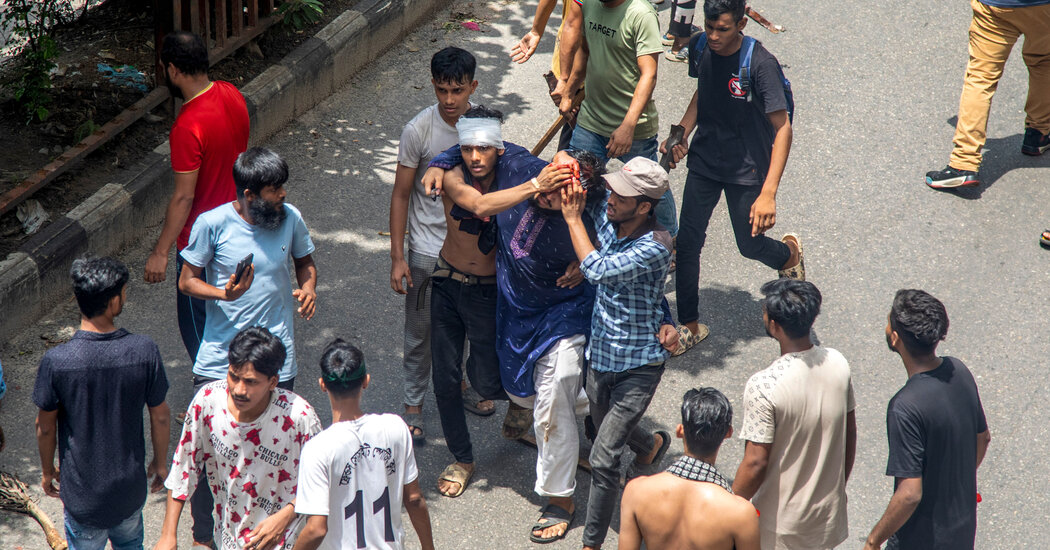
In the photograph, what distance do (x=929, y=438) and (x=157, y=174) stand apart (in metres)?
4.96

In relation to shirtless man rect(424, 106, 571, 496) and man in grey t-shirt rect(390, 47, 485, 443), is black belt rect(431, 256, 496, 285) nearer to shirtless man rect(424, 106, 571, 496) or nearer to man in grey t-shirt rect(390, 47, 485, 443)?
shirtless man rect(424, 106, 571, 496)

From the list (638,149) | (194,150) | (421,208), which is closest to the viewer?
(194,150)

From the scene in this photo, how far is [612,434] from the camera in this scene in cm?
444

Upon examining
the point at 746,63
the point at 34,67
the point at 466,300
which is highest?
the point at 746,63

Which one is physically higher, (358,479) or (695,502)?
(695,502)

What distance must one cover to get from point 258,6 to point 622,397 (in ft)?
16.9

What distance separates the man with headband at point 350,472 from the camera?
137 inches

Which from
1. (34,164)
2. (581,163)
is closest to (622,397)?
(581,163)

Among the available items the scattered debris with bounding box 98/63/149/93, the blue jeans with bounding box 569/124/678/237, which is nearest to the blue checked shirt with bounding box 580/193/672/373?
the blue jeans with bounding box 569/124/678/237

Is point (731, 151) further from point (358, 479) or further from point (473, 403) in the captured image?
point (358, 479)

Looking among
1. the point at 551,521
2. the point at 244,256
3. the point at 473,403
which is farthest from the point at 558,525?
the point at 244,256

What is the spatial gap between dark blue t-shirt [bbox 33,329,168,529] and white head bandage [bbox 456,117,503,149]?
165 cm

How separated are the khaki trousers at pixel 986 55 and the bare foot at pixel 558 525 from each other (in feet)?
13.8

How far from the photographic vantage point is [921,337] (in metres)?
3.76
